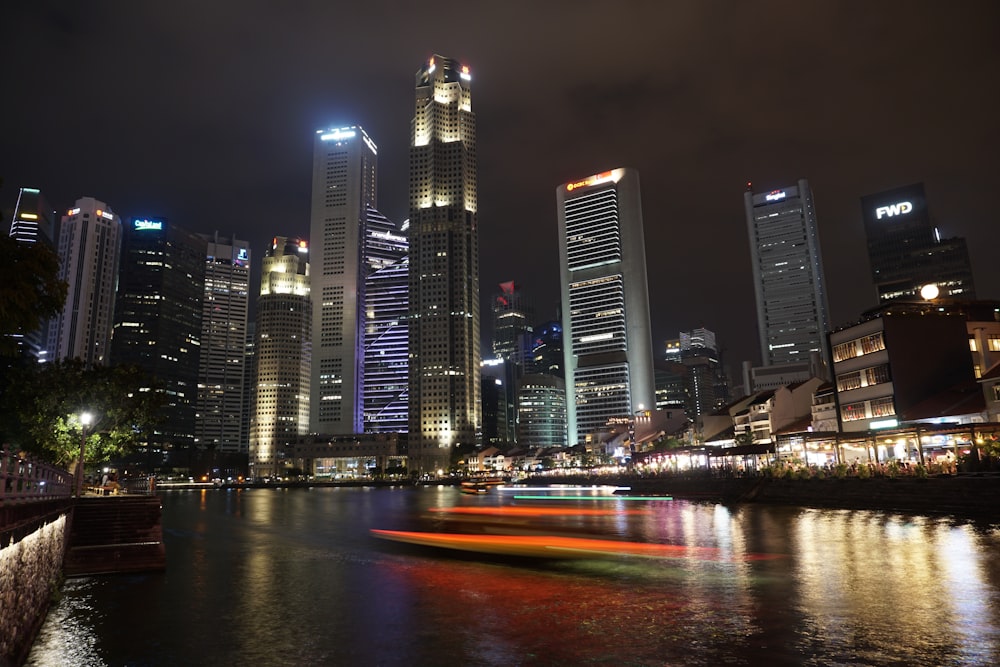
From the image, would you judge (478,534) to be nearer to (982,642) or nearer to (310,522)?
(310,522)

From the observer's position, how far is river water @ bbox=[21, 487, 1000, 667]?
40.5 feet

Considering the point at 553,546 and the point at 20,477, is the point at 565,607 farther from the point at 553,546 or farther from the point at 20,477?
the point at 553,546

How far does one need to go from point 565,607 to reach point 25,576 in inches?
492

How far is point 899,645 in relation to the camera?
12.0m

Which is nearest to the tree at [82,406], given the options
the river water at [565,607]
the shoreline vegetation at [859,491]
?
the river water at [565,607]

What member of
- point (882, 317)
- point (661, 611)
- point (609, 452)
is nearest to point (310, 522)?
point (661, 611)

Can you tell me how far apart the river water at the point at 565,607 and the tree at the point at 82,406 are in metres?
15.5

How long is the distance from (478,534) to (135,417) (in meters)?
24.4

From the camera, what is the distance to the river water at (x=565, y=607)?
12344 mm

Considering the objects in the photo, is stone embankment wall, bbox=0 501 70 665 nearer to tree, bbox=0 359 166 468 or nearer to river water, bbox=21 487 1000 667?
river water, bbox=21 487 1000 667

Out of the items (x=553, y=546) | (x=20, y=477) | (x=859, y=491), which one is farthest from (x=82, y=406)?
(x=859, y=491)

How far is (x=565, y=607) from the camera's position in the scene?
16.5 metres

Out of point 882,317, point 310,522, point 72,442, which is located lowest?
point 310,522

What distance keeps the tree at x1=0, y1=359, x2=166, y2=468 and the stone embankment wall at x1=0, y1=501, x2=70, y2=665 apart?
2275 cm
